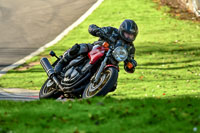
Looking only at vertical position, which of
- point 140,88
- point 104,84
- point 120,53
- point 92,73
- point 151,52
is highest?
point 120,53

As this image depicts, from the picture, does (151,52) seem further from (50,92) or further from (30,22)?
(50,92)

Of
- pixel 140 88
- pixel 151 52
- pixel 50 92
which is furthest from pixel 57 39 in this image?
pixel 50 92

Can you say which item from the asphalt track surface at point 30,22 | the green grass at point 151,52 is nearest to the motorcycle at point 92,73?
the green grass at point 151,52

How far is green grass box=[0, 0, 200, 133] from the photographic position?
20.8 ft

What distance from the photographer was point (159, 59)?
58.5ft

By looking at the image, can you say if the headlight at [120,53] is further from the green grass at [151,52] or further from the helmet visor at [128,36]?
the green grass at [151,52]

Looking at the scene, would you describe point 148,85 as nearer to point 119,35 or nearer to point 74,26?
point 119,35

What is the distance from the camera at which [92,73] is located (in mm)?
9109

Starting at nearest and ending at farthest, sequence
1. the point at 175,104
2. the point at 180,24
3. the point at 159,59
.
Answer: the point at 175,104 < the point at 159,59 < the point at 180,24

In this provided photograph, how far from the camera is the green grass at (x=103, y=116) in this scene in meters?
6.08

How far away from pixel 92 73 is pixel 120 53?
2.68 ft

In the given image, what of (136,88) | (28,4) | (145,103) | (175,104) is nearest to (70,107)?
(145,103)

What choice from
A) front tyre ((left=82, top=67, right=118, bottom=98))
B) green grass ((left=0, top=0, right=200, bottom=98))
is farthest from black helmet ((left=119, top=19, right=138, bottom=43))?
green grass ((left=0, top=0, right=200, bottom=98))

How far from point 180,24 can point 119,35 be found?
1599 cm
